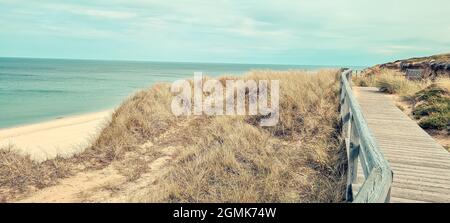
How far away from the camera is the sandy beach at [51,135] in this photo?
12473 millimetres

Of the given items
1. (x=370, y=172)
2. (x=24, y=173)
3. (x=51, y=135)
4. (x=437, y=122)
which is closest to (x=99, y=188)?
(x=24, y=173)

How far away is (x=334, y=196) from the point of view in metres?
5.66

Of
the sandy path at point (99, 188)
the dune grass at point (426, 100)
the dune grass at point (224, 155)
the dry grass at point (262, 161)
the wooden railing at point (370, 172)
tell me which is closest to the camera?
the wooden railing at point (370, 172)

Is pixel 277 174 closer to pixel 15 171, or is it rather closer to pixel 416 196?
pixel 416 196

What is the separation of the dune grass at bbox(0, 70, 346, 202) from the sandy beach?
1.64 meters

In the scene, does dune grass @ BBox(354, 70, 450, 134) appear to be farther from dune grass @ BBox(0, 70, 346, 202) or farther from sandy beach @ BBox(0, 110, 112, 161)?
sandy beach @ BBox(0, 110, 112, 161)

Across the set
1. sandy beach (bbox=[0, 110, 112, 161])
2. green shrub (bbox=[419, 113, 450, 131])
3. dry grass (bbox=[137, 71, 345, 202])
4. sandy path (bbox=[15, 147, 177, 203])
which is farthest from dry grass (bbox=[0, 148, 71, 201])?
green shrub (bbox=[419, 113, 450, 131])

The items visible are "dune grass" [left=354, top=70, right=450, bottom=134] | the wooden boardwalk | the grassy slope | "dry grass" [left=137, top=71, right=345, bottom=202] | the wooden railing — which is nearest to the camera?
the wooden railing

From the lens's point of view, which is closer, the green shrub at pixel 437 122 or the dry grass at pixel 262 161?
the dry grass at pixel 262 161

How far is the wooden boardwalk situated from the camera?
461 centimetres

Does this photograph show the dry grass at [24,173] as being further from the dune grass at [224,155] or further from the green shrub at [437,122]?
the green shrub at [437,122]

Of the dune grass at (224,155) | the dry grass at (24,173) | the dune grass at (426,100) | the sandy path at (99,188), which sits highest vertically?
the dune grass at (426,100)

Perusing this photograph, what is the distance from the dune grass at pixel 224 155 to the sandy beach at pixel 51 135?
1639 mm

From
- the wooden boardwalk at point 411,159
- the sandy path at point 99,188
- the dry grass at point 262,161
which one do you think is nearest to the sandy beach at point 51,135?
the sandy path at point 99,188
